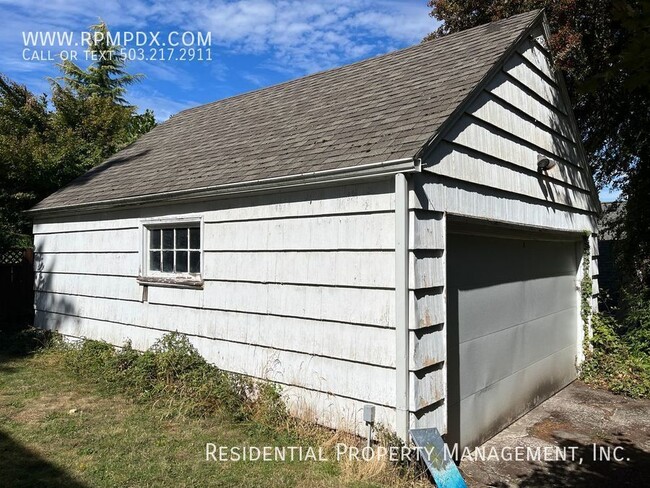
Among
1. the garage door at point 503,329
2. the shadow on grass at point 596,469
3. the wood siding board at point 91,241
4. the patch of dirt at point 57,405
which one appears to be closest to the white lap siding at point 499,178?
the garage door at point 503,329

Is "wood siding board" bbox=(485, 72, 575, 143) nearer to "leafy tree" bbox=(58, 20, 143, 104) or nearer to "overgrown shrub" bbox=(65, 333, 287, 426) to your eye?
"overgrown shrub" bbox=(65, 333, 287, 426)

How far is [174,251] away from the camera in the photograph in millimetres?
6621

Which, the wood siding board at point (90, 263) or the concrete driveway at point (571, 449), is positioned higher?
the wood siding board at point (90, 263)

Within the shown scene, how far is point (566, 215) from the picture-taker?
7.25 metres

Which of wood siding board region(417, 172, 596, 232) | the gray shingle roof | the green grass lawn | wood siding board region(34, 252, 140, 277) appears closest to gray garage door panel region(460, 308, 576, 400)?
wood siding board region(417, 172, 596, 232)

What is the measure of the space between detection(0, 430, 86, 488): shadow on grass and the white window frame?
247cm

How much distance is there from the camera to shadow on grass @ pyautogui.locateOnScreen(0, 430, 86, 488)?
12.3ft

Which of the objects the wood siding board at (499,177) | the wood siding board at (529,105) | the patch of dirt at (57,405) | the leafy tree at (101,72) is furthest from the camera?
the leafy tree at (101,72)

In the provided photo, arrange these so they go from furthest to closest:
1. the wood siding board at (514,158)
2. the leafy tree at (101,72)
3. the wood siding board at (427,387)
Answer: the leafy tree at (101,72) < the wood siding board at (514,158) < the wood siding board at (427,387)

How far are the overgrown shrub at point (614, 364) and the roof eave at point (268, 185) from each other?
5.20 meters

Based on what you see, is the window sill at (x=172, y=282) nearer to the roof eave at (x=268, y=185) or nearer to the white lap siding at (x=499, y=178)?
the roof eave at (x=268, y=185)

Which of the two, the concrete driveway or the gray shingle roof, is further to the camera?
the gray shingle roof

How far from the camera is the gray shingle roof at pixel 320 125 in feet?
A: 15.8

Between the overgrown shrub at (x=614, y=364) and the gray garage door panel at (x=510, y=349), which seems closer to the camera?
the gray garage door panel at (x=510, y=349)
